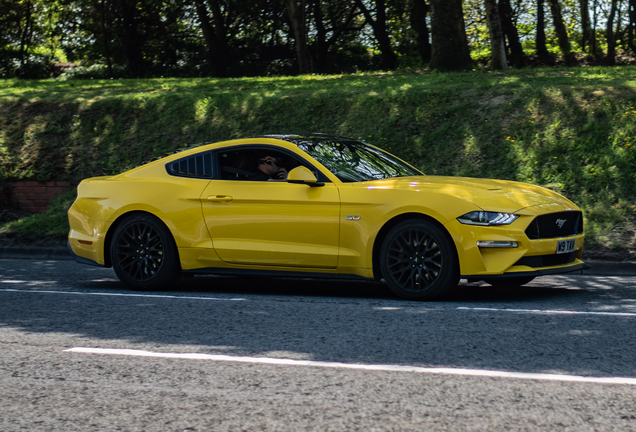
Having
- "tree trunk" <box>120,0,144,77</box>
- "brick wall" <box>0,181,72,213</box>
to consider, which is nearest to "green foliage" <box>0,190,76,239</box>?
"brick wall" <box>0,181,72,213</box>

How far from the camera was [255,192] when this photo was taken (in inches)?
286

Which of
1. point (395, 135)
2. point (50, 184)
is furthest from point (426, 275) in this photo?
point (50, 184)

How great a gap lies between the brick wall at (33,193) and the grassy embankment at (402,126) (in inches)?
7.6

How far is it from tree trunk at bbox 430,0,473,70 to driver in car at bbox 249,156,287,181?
1167 cm

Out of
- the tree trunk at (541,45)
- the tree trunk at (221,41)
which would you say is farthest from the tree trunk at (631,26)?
the tree trunk at (221,41)

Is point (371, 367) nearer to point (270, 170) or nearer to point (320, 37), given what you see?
point (270, 170)

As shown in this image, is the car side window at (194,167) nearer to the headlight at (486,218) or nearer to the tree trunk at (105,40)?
the headlight at (486,218)

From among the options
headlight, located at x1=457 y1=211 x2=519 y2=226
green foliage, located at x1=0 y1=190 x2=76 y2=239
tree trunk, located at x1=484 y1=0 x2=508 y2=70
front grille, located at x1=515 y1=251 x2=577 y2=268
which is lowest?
green foliage, located at x1=0 y1=190 x2=76 y2=239

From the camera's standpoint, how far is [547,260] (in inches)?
256

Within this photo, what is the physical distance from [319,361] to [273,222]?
2.64m

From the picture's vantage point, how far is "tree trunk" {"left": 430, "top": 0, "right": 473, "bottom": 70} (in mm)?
18047

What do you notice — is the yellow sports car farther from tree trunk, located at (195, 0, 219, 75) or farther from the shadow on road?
tree trunk, located at (195, 0, 219, 75)

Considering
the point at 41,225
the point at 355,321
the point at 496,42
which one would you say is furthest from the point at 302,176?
the point at 496,42

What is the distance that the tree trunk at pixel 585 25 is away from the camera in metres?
30.8
